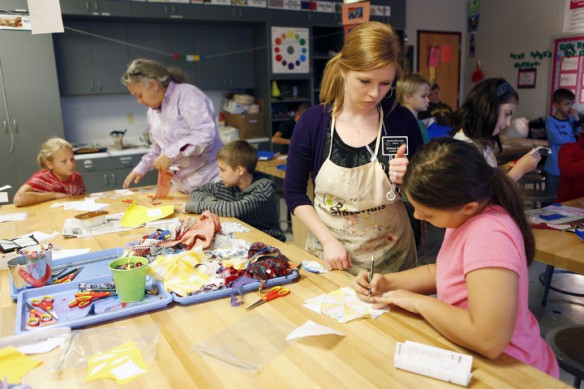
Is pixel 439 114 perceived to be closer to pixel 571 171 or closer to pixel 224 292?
pixel 571 171

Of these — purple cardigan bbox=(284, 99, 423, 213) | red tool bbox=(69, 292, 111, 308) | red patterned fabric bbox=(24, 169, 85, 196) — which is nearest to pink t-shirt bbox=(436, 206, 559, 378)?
purple cardigan bbox=(284, 99, 423, 213)

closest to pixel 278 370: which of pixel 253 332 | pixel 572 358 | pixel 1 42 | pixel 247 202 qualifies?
pixel 253 332

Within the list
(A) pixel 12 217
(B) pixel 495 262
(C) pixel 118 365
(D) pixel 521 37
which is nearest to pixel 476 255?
(B) pixel 495 262

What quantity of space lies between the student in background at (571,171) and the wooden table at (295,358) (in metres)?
2.46

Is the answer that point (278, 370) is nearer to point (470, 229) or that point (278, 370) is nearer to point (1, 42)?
Answer: point (470, 229)

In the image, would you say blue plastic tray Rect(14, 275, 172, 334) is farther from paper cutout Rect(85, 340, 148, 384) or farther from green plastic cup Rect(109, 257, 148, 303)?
paper cutout Rect(85, 340, 148, 384)

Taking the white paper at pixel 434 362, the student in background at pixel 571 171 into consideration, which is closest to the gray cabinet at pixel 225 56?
the student in background at pixel 571 171

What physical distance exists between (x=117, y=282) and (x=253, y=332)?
43 cm

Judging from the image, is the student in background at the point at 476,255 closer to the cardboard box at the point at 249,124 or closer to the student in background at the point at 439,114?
the student in background at the point at 439,114

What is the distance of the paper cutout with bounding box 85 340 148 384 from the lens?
943 millimetres

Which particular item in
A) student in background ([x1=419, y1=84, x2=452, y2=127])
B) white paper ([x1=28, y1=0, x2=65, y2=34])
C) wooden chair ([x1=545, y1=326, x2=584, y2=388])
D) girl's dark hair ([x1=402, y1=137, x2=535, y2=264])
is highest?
white paper ([x1=28, y1=0, x2=65, y2=34])

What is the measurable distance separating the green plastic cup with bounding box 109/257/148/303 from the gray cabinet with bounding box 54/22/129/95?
13.4 feet

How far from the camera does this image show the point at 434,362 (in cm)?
92

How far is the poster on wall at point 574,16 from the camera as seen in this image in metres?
5.85
